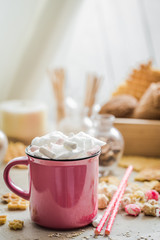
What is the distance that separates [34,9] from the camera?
1170mm

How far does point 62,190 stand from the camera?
0.55 meters

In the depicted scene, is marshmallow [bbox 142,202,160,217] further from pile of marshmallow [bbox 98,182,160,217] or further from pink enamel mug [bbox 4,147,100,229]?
pink enamel mug [bbox 4,147,100,229]

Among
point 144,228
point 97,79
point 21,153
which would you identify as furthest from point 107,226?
point 97,79

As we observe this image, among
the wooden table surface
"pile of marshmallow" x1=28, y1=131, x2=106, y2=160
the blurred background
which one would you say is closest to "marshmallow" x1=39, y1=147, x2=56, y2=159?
"pile of marshmallow" x1=28, y1=131, x2=106, y2=160

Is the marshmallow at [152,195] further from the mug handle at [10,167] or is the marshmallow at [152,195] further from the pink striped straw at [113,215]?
the mug handle at [10,167]

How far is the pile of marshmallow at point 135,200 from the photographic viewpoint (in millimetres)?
645

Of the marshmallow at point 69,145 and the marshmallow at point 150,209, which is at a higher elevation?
the marshmallow at point 69,145

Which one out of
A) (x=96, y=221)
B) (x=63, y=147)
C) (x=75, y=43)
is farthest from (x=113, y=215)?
(x=75, y=43)

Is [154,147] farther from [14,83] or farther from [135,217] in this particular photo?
[14,83]

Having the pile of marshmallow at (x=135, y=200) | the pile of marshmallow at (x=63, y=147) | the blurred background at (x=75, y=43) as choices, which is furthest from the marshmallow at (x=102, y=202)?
the blurred background at (x=75, y=43)

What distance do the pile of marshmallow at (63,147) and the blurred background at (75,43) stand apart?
0.66 meters

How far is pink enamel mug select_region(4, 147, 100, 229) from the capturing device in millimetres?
546

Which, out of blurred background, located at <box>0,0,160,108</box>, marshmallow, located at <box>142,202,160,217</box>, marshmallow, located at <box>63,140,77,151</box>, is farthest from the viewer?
blurred background, located at <box>0,0,160,108</box>

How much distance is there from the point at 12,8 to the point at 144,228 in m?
0.79
